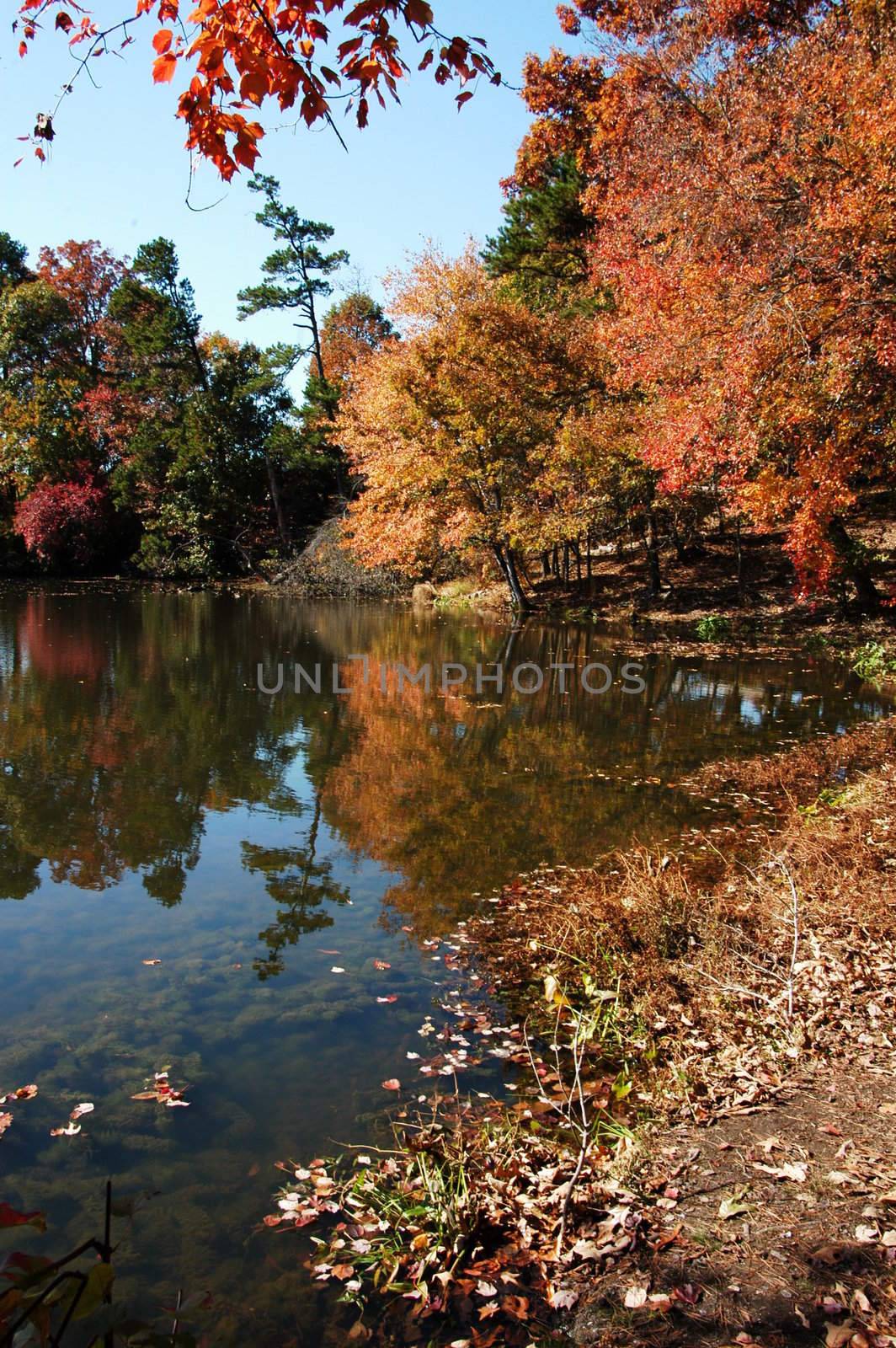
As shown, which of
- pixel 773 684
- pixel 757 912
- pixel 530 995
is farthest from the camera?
pixel 773 684

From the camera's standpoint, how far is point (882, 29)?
15.6 m

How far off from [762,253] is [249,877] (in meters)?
13.2

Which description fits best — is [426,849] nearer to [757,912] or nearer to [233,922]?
[233,922]

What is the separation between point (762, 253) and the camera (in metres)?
14.2

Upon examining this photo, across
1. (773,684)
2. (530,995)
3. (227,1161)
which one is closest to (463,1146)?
(227,1161)

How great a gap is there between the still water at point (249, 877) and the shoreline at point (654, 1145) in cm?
38

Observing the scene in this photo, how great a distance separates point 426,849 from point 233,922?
193cm

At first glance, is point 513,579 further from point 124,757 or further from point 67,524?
point 67,524

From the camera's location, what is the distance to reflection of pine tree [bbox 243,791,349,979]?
5809 millimetres

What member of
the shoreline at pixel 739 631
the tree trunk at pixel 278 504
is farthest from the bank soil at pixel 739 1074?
the tree trunk at pixel 278 504

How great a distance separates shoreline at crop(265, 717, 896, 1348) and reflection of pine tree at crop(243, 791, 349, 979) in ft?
3.90

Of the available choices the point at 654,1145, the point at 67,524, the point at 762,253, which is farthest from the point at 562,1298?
the point at 67,524

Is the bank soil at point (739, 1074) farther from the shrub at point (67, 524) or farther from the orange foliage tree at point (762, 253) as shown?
the shrub at point (67, 524)

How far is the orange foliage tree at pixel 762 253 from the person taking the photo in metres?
13.3
